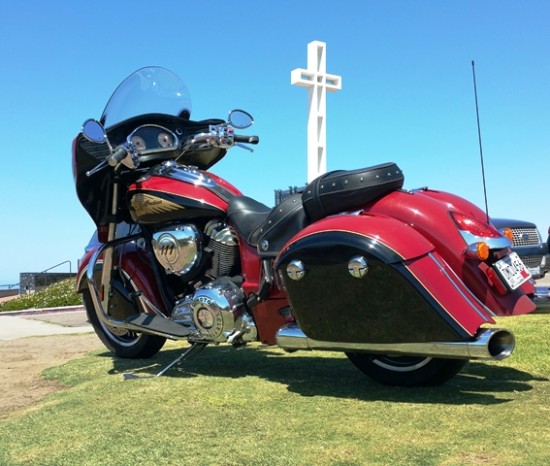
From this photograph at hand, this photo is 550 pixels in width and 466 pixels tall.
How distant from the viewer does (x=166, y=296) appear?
14.6ft

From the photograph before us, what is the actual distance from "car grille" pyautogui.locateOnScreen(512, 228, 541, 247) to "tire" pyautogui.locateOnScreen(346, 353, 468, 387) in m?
4.45

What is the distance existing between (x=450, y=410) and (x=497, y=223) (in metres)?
4.86

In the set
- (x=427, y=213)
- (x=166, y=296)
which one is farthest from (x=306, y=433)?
(x=166, y=296)

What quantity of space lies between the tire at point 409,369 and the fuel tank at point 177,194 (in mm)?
1530

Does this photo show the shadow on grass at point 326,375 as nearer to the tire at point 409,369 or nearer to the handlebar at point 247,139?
the tire at point 409,369

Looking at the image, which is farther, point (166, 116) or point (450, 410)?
point (166, 116)

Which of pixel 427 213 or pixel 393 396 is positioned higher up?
pixel 427 213

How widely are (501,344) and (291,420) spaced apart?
3.61 feet

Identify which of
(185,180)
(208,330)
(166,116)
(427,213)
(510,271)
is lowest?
(208,330)

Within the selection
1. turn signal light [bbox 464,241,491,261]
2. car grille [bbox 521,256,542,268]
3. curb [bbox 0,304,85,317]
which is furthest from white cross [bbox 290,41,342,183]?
turn signal light [bbox 464,241,491,261]

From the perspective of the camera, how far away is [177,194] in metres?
4.20

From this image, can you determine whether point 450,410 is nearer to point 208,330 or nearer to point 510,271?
point 510,271

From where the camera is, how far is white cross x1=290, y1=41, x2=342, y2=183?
15445mm

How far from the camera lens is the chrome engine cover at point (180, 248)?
13.5ft
